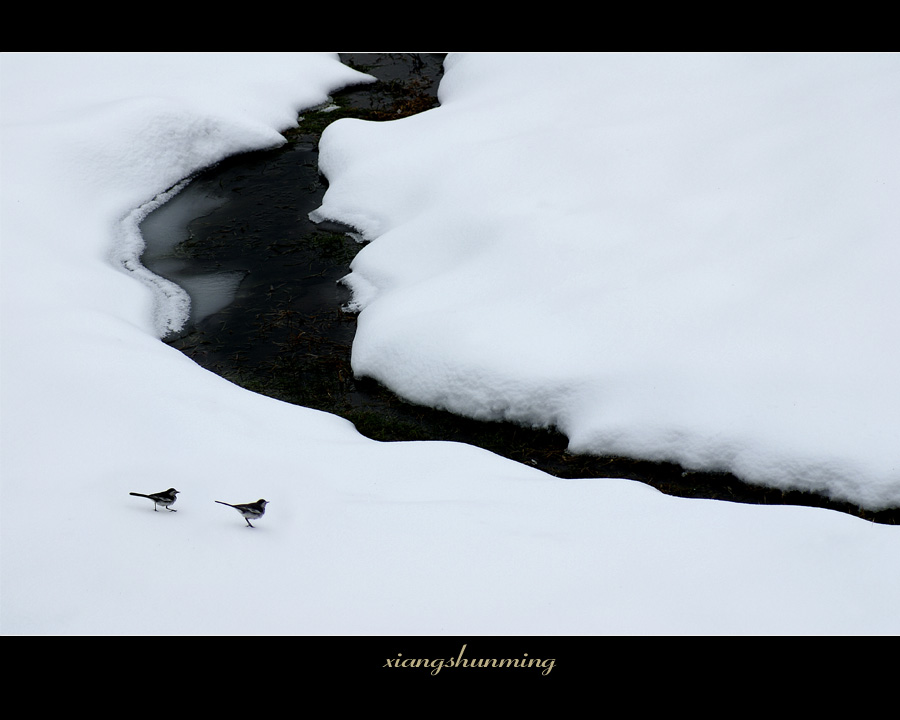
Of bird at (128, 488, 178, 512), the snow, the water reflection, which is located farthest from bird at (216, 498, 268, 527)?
→ the water reflection

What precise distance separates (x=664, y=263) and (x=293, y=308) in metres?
5.69

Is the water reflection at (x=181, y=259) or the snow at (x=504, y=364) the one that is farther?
the water reflection at (x=181, y=259)

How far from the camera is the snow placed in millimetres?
5191

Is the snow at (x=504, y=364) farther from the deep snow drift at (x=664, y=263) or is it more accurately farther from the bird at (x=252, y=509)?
the bird at (x=252, y=509)

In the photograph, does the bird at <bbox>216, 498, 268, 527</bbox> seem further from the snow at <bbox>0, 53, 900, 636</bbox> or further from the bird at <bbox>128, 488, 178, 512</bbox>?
the bird at <bbox>128, 488, 178, 512</bbox>

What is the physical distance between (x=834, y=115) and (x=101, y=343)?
1147 centimetres

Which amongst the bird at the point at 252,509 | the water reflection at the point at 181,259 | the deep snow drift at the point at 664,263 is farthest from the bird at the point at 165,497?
the water reflection at the point at 181,259

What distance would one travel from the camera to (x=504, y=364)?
908 centimetres

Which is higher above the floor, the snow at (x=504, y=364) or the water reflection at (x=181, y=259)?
the snow at (x=504, y=364)

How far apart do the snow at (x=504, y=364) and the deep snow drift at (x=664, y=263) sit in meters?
0.04

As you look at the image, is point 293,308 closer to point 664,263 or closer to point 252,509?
point 664,263

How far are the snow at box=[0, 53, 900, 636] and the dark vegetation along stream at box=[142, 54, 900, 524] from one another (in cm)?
29

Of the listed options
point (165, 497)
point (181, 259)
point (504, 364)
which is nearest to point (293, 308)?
point (181, 259)

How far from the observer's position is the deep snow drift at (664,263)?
8.13 meters
